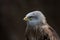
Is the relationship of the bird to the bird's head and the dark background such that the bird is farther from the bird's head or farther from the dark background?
the dark background

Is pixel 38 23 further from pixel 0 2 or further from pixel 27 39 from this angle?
pixel 0 2

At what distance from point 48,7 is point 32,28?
260cm

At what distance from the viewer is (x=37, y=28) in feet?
5.33

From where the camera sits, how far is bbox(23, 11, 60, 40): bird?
5.13 feet

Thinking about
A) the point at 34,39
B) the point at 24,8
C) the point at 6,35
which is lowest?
the point at 34,39

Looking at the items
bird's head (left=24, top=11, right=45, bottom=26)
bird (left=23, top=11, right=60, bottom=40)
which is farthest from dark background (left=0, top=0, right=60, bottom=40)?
bird's head (left=24, top=11, right=45, bottom=26)

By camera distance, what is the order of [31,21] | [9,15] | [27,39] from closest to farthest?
[31,21] → [27,39] → [9,15]

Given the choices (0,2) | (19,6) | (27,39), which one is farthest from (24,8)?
(27,39)

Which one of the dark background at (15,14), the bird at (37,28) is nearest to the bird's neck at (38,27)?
the bird at (37,28)

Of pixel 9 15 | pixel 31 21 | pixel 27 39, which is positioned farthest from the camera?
pixel 9 15

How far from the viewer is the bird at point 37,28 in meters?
1.56

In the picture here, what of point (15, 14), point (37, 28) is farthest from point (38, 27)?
point (15, 14)

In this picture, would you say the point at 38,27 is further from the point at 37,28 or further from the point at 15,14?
the point at 15,14

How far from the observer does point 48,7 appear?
4180mm
